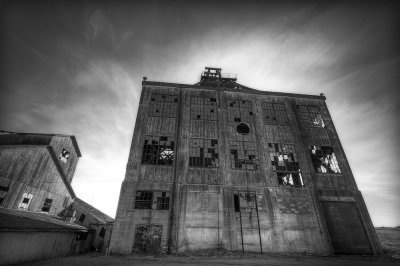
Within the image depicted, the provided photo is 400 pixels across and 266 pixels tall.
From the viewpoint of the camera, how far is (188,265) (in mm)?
10094

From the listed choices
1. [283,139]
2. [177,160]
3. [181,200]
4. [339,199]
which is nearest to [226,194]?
[181,200]

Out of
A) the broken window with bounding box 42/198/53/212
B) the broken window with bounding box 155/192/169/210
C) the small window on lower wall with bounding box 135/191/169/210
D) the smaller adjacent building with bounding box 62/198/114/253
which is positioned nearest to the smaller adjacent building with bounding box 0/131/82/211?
the broken window with bounding box 42/198/53/212

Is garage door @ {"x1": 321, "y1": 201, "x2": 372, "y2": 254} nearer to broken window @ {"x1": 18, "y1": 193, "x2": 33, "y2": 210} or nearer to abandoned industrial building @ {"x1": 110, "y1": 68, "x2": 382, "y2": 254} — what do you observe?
abandoned industrial building @ {"x1": 110, "y1": 68, "x2": 382, "y2": 254}

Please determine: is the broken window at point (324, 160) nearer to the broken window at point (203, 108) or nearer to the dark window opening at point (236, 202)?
the dark window opening at point (236, 202)

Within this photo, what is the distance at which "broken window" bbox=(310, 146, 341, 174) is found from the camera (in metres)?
17.7

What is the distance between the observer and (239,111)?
20.2 meters

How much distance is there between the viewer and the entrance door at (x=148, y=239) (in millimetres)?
13570

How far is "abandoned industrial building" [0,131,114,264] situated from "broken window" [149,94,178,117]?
11.5 metres

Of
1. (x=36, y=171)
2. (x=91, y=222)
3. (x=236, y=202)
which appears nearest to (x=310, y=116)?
(x=236, y=202)

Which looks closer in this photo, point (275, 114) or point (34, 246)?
point (34, 246)

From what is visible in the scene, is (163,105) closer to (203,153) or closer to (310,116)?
(203,153)

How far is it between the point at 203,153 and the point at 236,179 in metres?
Result: 3.52

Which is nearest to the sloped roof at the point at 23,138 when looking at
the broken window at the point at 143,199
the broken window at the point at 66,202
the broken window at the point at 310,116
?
the broken window at the point at 66,202

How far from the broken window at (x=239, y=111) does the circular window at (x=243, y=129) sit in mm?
504
